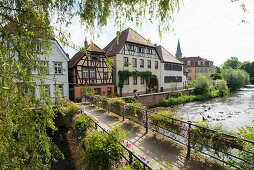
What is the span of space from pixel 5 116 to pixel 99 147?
6.09 ft

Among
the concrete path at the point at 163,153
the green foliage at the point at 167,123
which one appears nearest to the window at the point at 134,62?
the green foliage at the point at 167,123

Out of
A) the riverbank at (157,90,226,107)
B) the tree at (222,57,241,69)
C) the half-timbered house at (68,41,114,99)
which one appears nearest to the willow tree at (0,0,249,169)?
the half-timbered house at (68,41,114,99)

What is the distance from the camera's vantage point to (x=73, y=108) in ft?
21.7

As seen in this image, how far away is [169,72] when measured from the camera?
27250 mm

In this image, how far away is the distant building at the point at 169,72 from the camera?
2591 cm

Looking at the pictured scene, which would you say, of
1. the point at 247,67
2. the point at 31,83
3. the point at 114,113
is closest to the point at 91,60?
the point at 114,113

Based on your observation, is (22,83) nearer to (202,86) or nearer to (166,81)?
(166,81)

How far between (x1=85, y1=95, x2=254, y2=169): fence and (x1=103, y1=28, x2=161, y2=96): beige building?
12864 millimetres

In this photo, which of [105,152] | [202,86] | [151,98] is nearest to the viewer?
[105,152]

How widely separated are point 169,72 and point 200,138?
24301 millimetres

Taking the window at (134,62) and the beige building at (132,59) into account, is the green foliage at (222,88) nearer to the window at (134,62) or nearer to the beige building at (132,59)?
the beige building at (132,59)

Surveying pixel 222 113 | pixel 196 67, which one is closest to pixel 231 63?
pixel 196 67

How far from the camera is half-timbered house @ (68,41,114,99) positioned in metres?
16.0

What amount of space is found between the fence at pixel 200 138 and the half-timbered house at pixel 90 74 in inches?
415
